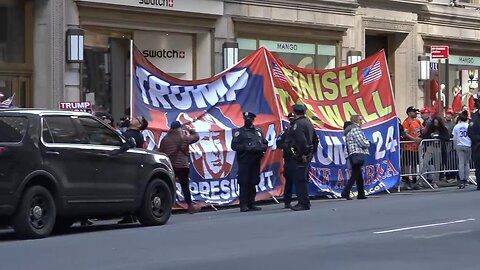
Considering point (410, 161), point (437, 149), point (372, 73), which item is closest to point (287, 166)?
point (372, 73)

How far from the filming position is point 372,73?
24.2 metres

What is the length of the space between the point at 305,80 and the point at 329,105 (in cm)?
86

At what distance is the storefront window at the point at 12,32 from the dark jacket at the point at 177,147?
16.3ft

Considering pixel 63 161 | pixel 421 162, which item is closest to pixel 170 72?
pixel 421 162

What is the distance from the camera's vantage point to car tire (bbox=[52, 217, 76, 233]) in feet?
53.9

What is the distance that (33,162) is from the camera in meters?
14.9

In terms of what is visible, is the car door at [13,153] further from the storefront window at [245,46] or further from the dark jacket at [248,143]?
the storefront window at [245,46]

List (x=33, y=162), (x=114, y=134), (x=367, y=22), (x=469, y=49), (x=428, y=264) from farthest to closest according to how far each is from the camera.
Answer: (x=469, y=49), (x=367, y=22), (x=114, y=134), (x=33, y=162), (x=428, y=264)

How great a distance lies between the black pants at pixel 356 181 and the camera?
74.0 ft

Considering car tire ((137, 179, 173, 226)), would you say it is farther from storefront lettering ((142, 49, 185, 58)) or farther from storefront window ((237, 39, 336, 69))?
storefront window ((237, 39, 336, 69))

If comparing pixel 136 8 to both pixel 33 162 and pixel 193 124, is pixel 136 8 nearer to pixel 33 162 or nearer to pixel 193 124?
pixel 193 124

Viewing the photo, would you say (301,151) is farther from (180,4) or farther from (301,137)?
(180,4)

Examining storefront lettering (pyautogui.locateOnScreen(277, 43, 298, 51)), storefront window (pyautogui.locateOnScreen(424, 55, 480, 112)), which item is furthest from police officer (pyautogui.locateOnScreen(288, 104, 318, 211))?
storefront window (pyautogui.locateOnScreen(424, 55, 480, 112))

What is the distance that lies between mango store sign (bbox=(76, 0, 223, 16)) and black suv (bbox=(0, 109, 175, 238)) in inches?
290
